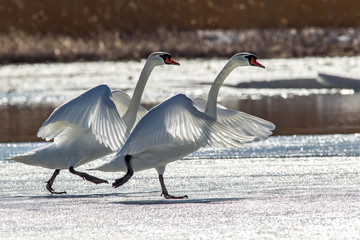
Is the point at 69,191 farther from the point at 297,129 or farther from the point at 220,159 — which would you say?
the point at 297,129

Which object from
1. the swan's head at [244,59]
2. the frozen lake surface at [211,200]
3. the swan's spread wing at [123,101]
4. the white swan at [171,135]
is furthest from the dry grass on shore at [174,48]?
the white swan at [171,135]

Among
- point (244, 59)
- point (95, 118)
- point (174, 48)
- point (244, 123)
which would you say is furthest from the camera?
point (174, 48)

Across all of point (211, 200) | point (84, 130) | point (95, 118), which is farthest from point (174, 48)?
point (211, 200)

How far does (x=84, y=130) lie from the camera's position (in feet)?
20.6

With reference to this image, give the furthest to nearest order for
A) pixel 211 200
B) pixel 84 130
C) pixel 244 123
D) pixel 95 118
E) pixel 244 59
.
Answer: pixel 244 123 < pixel 244 59 < pixel 84 130 < pixel 95 118 < pixel 211 200

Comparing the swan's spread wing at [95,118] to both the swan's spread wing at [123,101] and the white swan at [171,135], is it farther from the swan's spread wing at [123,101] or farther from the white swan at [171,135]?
the swan's spread wing at [123,101]

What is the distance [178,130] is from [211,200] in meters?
0.50

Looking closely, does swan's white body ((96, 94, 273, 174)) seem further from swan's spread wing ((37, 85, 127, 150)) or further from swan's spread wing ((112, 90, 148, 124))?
swan's spread wing ((112, 90, 148, 124))

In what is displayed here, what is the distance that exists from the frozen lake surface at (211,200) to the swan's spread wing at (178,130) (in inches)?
14.4

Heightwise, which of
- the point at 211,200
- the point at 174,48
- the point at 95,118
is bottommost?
the point at 211,200

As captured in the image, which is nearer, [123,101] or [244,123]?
[244,123]

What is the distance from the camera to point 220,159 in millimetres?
7703

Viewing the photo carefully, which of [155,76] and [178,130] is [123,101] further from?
[155,76]

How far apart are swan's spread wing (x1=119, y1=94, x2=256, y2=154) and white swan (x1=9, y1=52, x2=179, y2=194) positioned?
36cm
